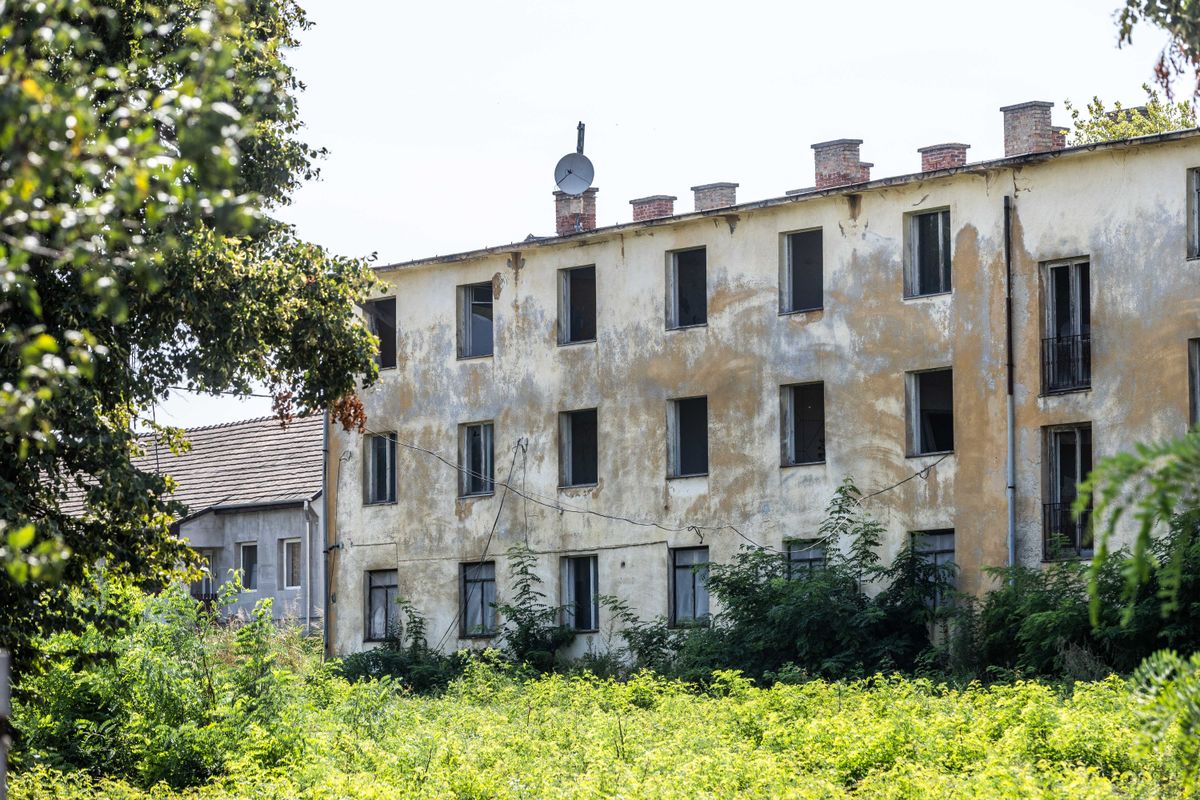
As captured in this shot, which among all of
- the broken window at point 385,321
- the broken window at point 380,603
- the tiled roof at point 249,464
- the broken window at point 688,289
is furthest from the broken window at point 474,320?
the tiled roof at point 249,464

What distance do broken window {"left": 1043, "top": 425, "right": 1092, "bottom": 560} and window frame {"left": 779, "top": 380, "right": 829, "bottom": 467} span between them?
15.4ft

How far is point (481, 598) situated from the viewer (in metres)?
37.2

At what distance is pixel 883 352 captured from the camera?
31.7m

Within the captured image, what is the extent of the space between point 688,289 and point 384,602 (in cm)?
1013

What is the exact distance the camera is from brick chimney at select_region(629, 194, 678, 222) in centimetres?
3775

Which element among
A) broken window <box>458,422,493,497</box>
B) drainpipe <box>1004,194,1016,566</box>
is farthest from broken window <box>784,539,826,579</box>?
broken window <box>458,422,493,497</box>

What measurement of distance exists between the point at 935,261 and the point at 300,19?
14876 millimetres

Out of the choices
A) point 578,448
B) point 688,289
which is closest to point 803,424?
point 688,289

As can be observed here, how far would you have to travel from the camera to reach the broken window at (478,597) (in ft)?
121

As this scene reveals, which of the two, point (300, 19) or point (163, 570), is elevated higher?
point (300, 19)

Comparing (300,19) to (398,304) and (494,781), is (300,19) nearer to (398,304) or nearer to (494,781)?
(494,781)

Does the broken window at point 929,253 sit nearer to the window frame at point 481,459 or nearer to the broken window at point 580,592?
the broken window at point 580,592

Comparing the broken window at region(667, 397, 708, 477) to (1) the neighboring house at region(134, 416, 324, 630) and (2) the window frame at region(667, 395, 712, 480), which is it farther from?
(1) the neighboring house at region(134, 416, 324, 630)

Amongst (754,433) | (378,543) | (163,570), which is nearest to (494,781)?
(163,570)
